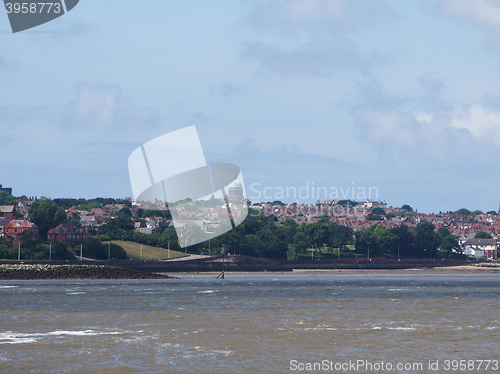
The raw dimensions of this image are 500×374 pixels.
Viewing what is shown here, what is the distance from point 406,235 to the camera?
198375 millimetres

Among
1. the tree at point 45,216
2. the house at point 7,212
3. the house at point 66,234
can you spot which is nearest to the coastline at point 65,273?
the house at point 66,234

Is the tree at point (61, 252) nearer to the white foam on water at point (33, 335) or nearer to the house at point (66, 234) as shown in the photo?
the house at point (66, 234)

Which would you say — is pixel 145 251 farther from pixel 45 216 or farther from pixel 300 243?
pixel 300 243

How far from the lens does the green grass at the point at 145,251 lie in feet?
496

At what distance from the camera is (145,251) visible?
15562 cm

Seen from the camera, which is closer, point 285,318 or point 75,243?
point 285,318

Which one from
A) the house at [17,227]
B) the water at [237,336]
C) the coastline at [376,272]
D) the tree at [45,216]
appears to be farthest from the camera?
the tree at [45,216]

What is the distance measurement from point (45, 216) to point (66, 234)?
10.3 metres

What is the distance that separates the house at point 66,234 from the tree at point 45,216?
18.0 feet

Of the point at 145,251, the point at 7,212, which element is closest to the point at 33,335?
the point at 145,251

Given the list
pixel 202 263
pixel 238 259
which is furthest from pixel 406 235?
pixel 202 263

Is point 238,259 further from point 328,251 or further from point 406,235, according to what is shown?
point 406,235

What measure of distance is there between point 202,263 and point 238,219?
2331 inches

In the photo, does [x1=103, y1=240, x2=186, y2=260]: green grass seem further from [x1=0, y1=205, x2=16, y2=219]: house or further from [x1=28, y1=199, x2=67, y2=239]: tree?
[x1=0, y1=205, x2=16, y2=219]: house
